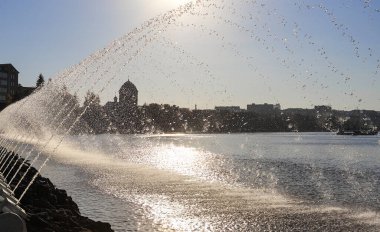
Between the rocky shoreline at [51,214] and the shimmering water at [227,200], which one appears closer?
the rocky shoreline at [51,214]

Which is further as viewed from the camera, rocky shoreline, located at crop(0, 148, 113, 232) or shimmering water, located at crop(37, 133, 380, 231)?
shimmering water, located at crop(37, 133, 380, 231)

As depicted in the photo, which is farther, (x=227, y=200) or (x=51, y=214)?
(x=227, y=200)

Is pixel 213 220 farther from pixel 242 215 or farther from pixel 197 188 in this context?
pixel 197 188

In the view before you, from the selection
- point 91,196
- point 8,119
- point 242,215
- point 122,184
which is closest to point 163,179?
point 122,184

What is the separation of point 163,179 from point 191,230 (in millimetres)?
21346

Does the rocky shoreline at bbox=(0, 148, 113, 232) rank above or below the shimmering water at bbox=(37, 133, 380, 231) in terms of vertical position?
above

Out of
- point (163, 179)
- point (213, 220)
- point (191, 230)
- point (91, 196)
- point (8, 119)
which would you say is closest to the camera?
point (191, 230)

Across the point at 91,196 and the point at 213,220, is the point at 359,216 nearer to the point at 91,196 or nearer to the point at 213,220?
the point at 213,220

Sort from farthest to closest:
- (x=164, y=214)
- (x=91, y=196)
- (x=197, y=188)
→ (x=197, y=188) < (x=91, y=196) < (x=164, y=214)

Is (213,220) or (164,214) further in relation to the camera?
(164,214)

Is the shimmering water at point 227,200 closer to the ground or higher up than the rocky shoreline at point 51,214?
closer to the ground

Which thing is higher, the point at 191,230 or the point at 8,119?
the point at 8,119

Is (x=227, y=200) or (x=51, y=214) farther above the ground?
(x=51, y=214)

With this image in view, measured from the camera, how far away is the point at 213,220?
23562 mm
